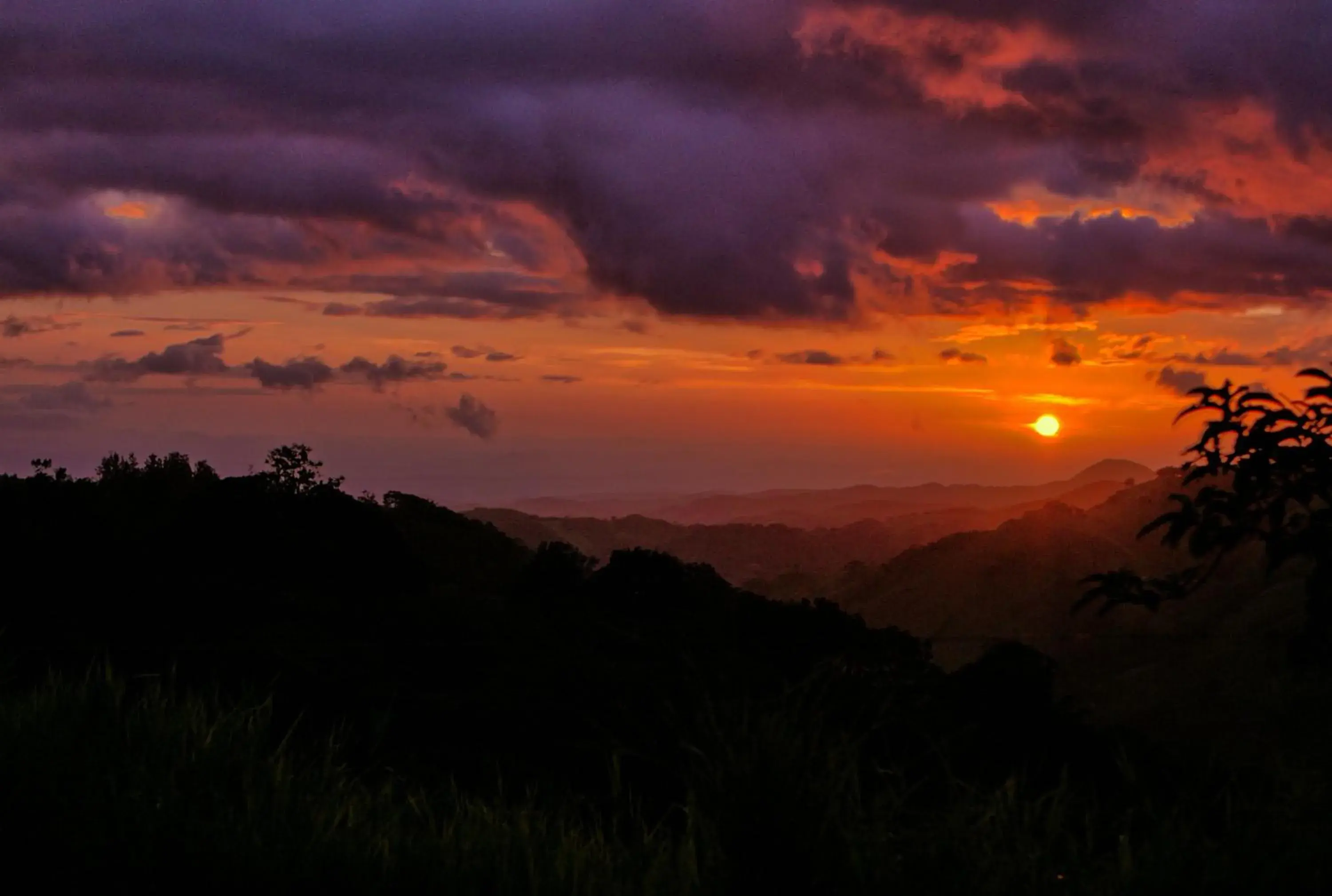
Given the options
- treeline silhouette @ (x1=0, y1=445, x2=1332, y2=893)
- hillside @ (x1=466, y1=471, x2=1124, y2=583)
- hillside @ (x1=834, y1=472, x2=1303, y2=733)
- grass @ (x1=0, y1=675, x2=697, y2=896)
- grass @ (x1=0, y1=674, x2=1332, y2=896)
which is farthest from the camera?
hillside @ (x1=466, y1=471, x2=1124, y2=583)

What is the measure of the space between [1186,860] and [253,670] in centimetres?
742

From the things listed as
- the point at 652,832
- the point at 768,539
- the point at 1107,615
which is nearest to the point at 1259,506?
the point at 652,832

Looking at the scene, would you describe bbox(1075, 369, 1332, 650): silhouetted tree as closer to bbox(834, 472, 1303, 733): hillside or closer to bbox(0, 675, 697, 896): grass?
bbox(0, 675, 697, 896): grass

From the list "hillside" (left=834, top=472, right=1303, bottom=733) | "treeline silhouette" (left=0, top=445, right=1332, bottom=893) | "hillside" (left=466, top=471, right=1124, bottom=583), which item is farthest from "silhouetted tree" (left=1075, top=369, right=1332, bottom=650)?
"hillside" (left=466, top=471, right=1124, bottom=583)

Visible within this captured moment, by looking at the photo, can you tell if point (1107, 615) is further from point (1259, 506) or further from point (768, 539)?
point (768, 539)

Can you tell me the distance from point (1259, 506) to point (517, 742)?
5.46m

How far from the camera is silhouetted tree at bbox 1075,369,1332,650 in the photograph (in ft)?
21.3

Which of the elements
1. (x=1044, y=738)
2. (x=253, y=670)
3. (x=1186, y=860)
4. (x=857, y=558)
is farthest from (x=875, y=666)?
(x=857, y=558)

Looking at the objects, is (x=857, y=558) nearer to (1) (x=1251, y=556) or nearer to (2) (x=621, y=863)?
(1) (x=1251, y=556)

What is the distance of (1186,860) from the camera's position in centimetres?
594

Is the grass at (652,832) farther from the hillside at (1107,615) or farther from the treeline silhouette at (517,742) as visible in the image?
the hillside at (1107,615)

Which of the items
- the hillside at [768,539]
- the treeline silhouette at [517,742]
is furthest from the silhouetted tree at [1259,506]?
the hillside at [768,539]

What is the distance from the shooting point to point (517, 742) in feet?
32.4

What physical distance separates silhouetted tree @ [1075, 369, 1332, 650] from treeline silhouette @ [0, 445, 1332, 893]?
0.92 m
